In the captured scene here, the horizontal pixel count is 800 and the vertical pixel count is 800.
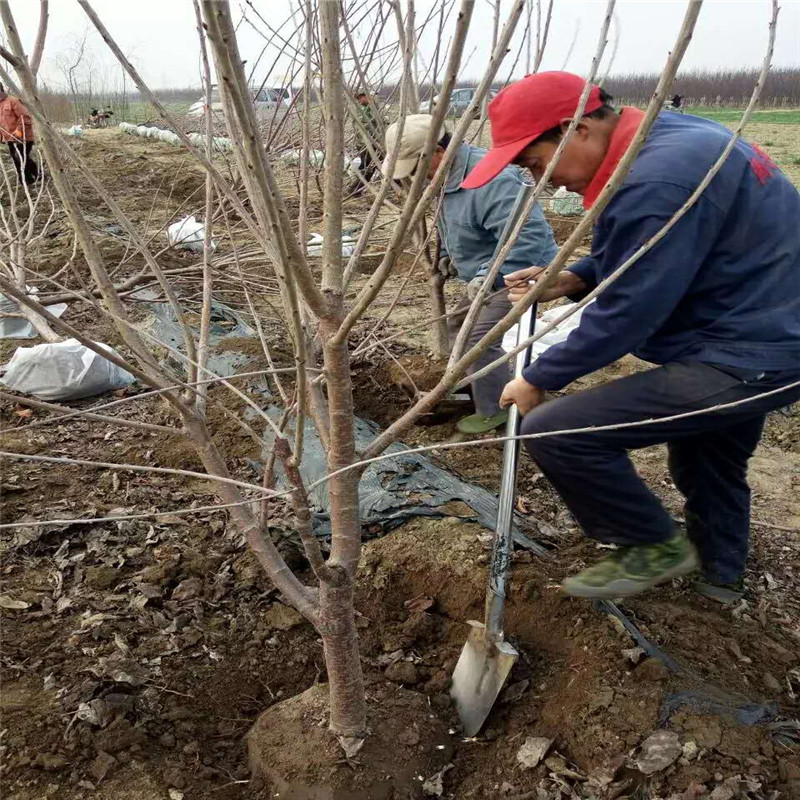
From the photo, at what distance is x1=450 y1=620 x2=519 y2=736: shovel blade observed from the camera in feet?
6.77

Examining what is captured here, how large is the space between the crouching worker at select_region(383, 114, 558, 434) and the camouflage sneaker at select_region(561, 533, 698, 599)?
1.34m

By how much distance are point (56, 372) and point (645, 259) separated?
3.62 meters

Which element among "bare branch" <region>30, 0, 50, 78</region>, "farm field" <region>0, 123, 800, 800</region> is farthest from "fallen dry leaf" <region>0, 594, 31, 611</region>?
"bare branch" <region>30, 0, 50, 78</region>

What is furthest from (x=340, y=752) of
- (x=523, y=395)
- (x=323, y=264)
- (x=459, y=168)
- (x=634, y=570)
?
(x=459, y=168)

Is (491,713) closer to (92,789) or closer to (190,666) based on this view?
(190,666)

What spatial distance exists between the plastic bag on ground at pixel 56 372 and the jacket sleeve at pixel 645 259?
3227mm

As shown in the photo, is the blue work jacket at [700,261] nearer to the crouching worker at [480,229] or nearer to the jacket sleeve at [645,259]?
the jacket sleeve at [645,259]

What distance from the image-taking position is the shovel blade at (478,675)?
2.06 meters

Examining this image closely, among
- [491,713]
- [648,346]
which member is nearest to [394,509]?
[491,713]

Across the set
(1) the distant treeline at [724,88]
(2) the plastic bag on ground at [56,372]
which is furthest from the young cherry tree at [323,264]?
(1) the distant treeline at [724,88]

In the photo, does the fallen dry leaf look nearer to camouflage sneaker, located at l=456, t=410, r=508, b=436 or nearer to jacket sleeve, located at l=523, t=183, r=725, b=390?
jacket sleeve, located at l=523, t=183, r=725, b=390

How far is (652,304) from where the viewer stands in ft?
6.12

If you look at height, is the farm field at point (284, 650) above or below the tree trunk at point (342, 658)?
below

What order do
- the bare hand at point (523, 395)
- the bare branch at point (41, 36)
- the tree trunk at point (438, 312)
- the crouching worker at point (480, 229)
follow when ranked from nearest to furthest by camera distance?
the bare branch at point (41, 36) → the bare hand at point (523, 395) → the crouching worker at point (480, 229) → the tree trunk at point (438, 312)
